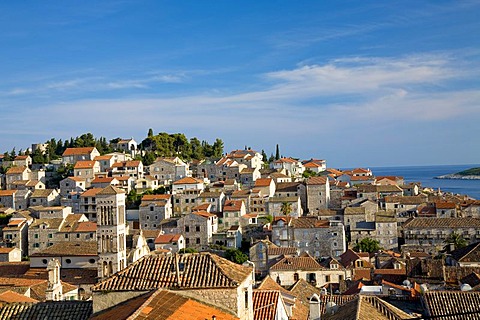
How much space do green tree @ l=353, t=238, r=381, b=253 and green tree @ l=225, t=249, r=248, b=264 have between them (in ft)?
40.5

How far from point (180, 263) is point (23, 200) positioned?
69.4 m

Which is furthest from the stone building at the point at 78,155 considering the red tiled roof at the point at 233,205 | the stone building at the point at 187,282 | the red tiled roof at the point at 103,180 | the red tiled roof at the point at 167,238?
the stone building at the point at 187,282

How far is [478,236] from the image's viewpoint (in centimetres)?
5672

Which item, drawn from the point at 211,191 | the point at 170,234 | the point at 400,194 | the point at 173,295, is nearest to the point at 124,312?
the point at 173,295

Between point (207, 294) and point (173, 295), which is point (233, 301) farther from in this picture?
point (173, 295)

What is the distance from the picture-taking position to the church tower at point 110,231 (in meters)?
41.8

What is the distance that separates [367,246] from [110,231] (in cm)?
2792

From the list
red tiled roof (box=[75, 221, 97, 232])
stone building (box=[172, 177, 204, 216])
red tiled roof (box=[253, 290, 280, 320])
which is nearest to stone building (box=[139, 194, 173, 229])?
→ stone building (box=[172, 177, 204, 216])

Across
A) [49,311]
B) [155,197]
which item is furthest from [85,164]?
[49,311]

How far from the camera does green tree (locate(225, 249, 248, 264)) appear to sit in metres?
52.6

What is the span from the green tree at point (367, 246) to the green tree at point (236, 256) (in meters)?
12.3

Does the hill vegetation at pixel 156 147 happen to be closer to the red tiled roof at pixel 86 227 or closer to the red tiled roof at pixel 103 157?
the red tiled roof at pixel 103 157

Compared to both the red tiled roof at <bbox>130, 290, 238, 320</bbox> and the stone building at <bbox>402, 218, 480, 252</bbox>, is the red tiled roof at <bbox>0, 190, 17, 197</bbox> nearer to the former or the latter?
the stone building at <bbox>402, 218, 480, 252</bbox>

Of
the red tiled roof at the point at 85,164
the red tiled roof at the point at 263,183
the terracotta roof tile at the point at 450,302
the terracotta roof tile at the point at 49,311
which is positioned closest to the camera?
the terracotta roof tile at the point at 49,311
